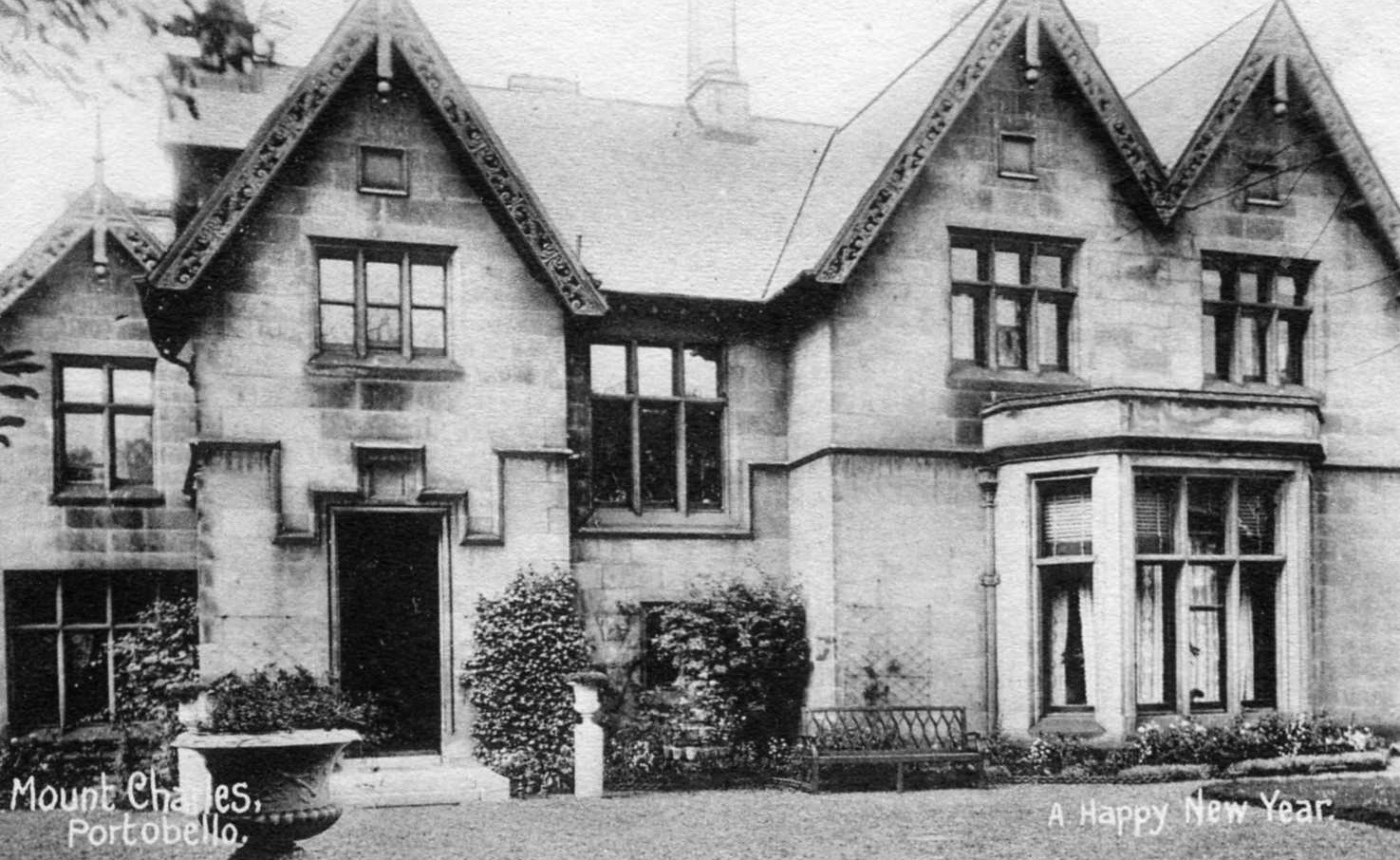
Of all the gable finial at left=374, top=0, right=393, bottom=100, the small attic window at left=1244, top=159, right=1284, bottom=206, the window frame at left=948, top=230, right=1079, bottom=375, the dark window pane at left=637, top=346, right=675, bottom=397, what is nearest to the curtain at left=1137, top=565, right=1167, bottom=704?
the window frame at left=948, top=230, right=1079, bottom=375

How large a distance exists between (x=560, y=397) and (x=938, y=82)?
268 inches

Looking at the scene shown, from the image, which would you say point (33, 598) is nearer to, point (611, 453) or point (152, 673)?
point (152, 673)

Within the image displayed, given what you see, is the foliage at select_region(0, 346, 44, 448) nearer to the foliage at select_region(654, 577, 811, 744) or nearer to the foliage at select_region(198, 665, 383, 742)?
the foliage at select_region(198, 665, 383, 742)

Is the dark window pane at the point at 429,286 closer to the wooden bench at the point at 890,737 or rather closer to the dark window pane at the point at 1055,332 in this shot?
the wooden bench at the point at 890,737

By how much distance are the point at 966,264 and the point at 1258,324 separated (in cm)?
471

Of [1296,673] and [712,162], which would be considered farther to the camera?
[712,162]

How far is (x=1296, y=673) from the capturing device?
1727cm

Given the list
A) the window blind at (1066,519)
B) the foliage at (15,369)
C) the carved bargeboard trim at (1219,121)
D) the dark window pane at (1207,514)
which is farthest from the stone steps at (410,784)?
the carved bargeboard trim at (1219,121)

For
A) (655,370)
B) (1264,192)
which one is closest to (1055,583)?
(655,370)

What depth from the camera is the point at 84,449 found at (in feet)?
62.0

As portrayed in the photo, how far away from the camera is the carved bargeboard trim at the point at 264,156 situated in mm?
15562

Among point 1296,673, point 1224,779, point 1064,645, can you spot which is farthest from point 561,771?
point 1296,673

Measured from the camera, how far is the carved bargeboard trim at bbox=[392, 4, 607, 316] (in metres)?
16.6

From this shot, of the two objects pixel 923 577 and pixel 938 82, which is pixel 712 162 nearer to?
pixel 938 82
